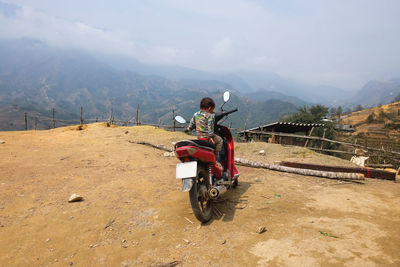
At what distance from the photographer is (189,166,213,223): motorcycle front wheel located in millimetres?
2910

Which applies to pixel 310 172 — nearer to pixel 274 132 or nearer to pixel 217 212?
pixel 217 212

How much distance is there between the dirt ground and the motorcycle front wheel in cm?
17

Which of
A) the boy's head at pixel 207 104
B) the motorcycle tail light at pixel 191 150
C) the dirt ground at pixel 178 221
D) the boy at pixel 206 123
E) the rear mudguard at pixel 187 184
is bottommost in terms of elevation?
the dirt ground at pixel 178 221

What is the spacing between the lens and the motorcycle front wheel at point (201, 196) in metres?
2.91

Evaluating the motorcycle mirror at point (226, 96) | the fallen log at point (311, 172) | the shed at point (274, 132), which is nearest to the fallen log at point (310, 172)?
the fallen log at point (311, 172)

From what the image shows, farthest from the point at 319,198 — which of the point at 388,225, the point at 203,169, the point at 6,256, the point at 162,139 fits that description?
the point at 162,139

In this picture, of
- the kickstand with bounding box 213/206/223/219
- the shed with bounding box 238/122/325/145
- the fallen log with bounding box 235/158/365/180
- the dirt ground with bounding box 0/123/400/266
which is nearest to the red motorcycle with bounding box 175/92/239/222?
the kickstand with bounding box 213/206/223/219

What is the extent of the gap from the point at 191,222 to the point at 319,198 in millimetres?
2493

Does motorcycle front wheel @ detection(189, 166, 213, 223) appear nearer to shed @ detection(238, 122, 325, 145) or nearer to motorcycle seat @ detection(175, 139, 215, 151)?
motorcycle seat @ detection(175, 139, 215, 151)

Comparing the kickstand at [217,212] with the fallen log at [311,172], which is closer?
the kickstand at [217,212]

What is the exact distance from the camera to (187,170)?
288 cm

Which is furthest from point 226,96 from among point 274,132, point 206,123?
point 274,132

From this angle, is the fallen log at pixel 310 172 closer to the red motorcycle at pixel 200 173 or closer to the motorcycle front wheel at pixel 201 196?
the red motorcycle at pixel 200 173

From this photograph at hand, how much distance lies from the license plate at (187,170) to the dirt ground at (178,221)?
750mm
